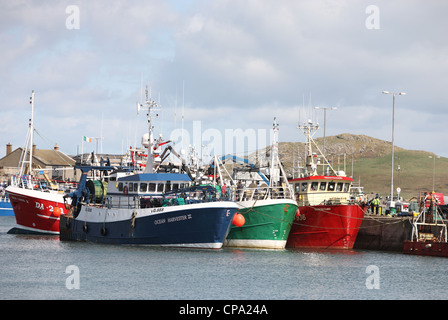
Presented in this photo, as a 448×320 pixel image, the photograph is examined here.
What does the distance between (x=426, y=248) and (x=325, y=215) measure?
A: 7199 millimetres

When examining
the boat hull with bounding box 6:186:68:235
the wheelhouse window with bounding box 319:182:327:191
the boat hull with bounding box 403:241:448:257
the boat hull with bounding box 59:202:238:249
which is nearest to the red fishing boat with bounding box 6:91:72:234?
the boat hull with bounding box 6:186:68:235

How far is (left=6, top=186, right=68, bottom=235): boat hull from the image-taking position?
57.1 m

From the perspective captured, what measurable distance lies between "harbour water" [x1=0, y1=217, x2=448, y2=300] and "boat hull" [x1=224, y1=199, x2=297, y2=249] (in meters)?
0.91

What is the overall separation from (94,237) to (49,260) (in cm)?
929

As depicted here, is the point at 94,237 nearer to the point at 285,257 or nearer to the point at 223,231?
the point at 223,231

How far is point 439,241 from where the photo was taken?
144 ft

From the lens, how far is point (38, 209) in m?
57.2

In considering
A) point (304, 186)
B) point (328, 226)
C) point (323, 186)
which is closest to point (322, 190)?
point (323, 186)

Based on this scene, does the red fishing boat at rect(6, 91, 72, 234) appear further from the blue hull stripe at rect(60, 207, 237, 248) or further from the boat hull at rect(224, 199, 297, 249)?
the boat hull at rect(224, 199, 297, 249)

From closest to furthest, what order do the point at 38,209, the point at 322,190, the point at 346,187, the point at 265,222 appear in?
1. the point at 265,222
2. the point at 322,190
3. the point at 346,187
4. the point at 38,209

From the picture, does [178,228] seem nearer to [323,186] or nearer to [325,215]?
[325,215]

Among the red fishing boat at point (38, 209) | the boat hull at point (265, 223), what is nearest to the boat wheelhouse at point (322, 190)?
the boat hull at point (265, 223)
